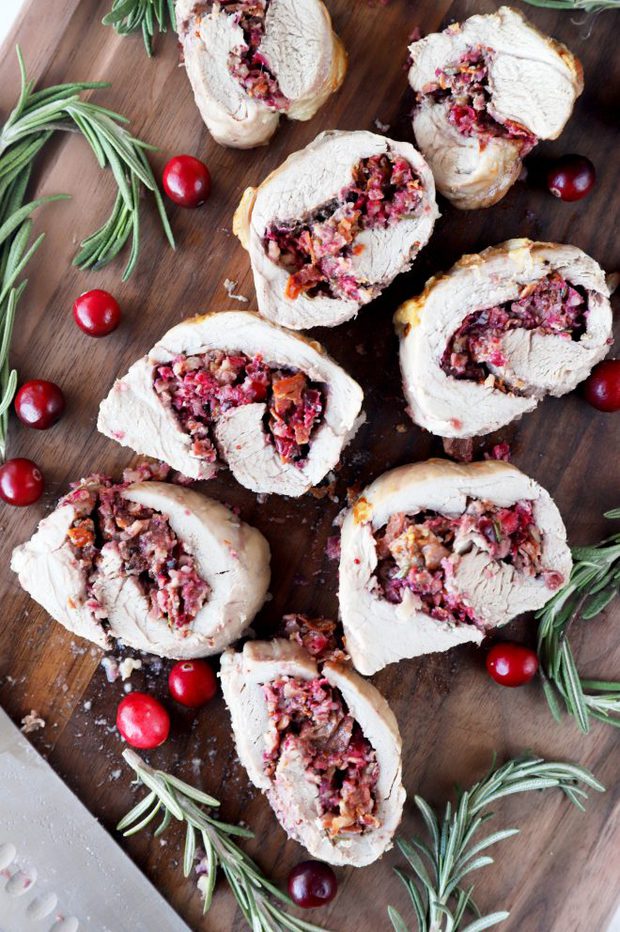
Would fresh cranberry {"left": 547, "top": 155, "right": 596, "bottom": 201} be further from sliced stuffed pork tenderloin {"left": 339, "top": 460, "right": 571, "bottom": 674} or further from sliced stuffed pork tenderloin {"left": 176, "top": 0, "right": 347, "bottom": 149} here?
sliced stuffed pork tenderloin {"left": 339, "top": 460, "right": 571, "bottom": 674}

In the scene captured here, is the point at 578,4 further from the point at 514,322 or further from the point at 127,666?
the point at 127,666

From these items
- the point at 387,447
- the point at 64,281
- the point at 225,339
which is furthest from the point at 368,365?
the point at 64,281

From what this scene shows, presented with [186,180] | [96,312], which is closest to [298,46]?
[186,180]

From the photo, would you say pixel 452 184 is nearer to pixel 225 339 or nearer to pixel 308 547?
pixel 225 339

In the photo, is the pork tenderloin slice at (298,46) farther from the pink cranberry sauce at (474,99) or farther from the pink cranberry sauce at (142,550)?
the pink cranberry sauce at (142,550)

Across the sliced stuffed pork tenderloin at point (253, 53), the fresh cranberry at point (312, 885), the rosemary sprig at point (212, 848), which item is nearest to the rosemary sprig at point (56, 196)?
the sliced stuffed pork tenderloin at point (253, 53)

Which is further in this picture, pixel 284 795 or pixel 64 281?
pixel 64 281
